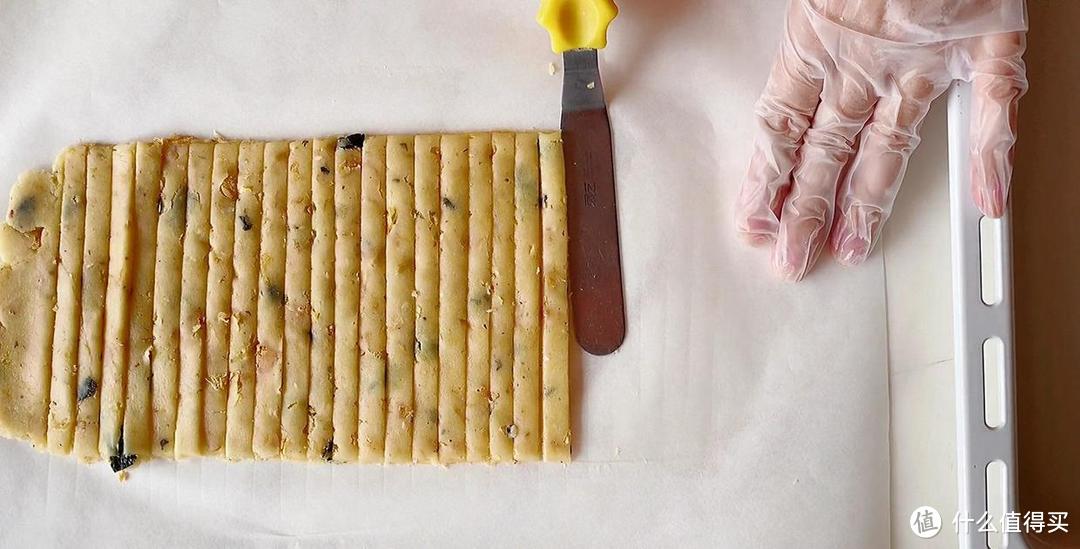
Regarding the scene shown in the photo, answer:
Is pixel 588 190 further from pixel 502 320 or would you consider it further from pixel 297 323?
pixel 297 323

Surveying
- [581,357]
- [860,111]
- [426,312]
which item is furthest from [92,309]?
[860,111]

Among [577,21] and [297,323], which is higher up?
[577,21]

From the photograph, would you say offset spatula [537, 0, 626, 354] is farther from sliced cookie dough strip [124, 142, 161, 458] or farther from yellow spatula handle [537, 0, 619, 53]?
sliced cookie dough strip [124, 142, 161, 458]

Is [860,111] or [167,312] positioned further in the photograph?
[167,312]

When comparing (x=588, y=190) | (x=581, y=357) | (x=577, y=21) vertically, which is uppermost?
(x=577, y=21)

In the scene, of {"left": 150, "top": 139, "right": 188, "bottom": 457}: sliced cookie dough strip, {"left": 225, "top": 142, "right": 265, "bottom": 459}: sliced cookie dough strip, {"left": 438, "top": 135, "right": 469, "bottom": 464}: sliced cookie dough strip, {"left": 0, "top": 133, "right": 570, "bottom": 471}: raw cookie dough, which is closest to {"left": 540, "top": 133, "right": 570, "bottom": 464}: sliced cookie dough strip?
{"left": 0, "top": 133, "right": 570, "bottom": 471}: raw cookie dough

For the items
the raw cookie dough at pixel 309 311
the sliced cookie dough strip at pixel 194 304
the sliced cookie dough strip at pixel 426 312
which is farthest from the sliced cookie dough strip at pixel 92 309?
the sliced cookie dough strip at pixel 426 312

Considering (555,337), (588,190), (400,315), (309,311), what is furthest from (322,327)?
(588,190)

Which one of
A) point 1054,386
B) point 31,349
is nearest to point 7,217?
point 31,349
